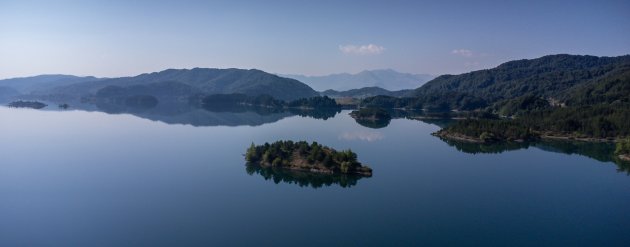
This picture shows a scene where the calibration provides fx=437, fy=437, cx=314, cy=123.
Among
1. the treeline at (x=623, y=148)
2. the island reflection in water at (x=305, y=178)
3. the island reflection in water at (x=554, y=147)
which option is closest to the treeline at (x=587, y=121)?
the island reflection in water at (x=554, y=147)

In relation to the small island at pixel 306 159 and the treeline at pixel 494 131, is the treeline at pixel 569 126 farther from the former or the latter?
the small island at pixel 306 159

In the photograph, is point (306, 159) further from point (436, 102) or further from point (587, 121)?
point (436, 102)

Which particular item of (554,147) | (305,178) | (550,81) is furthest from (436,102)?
(305,178)

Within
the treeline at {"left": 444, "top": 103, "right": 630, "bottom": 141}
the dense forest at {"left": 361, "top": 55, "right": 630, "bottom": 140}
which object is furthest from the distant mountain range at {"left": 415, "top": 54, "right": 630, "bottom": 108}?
the treeline at {"left": 444, "top": 103, "right": 630, "bottom": 141}

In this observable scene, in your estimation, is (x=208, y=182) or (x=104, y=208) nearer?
(x=104, y=208)

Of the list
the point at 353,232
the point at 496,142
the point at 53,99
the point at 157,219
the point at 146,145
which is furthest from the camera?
the point at 53,99

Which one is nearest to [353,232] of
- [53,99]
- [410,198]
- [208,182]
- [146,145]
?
[410,198]

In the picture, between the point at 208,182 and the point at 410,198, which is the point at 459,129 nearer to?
the point at 410,198
